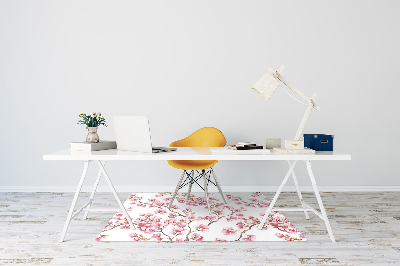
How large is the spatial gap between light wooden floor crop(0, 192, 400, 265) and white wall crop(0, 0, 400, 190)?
3.69ft

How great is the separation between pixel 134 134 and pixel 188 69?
5.64ft

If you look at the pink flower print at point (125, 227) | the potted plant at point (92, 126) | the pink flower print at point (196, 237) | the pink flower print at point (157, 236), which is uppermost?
the potted plant at point (92, 126)

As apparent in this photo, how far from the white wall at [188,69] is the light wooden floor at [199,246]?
3.69 feet

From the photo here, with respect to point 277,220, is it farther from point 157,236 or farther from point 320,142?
point 157,236

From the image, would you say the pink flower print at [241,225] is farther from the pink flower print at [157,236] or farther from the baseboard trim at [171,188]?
the baseboard trim at [171,188]

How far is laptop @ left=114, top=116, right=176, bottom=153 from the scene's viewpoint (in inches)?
76.6

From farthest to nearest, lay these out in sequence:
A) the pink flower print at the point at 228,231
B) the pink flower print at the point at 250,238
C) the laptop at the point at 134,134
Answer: the pink flower print at the point at 228,231, the pink flower print at the point at 250,238, the laptop at the point at 134,134

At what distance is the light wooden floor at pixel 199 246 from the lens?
5.91 feet

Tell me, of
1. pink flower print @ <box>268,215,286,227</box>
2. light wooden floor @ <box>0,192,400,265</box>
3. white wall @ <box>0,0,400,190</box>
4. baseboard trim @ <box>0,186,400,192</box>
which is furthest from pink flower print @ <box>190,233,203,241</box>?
white wall @ <box>0,0,400,190</box>

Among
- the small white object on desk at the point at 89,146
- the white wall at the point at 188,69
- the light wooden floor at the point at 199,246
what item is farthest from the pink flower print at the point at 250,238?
the white wall at the point at 188,69

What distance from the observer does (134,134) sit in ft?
6.63

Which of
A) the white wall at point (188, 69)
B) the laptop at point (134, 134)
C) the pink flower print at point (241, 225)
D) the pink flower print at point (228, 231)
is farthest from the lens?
the white wall at point (188, 69)

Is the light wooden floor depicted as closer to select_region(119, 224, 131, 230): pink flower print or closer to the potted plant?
select_region(119, 224, 131, 230): pink flower print

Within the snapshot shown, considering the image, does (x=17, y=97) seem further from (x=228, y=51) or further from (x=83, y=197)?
(x=228, y=51)
